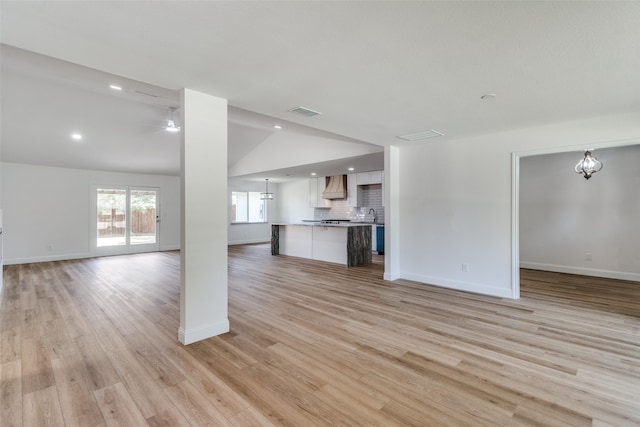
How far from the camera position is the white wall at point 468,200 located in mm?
3836

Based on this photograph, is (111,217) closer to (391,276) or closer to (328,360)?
(391,276)

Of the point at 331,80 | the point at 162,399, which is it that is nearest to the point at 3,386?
the point at 162,399

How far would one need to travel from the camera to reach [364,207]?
30.8 feet

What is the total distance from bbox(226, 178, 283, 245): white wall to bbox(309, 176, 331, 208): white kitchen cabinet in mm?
2053

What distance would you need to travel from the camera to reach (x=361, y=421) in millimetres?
1747

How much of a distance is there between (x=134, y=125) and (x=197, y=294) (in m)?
4.98

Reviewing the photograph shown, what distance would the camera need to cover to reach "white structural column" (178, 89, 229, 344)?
2764 mm

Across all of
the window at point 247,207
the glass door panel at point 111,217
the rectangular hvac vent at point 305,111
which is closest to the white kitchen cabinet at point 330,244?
the rectangular hvac vent at point 305,111

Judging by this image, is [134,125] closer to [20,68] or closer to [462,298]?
[20,68]

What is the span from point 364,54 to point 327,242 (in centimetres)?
539

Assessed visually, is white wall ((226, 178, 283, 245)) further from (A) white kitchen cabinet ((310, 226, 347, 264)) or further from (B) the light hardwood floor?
(B) the light hardwood floor

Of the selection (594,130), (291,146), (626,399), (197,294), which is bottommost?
(626,399)

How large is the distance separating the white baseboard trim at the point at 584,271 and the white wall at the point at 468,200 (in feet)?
8.36

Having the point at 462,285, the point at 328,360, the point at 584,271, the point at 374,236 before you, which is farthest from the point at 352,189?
the point at 328,360
